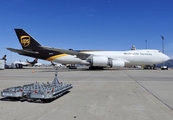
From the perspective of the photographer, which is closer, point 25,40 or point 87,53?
point 87,53

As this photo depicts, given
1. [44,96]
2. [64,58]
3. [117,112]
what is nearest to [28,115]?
[44,96]

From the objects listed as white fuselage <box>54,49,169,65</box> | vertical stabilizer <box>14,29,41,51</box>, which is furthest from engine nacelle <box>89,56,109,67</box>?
vertical stabilizer <box>14,29,41,51</box>

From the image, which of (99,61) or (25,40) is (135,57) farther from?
(25,40)

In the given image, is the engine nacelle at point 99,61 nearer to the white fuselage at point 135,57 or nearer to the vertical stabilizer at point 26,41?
the white fuselage at point 135,57

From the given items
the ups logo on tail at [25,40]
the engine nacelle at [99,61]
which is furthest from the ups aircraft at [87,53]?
the engine nacelle at [99,61]

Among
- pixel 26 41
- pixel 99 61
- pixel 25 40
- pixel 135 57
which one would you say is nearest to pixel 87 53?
pixel 99 61

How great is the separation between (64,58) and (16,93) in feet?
91.0

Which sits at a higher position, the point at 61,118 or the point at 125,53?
the point at 125,53

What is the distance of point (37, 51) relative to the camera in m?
33.8

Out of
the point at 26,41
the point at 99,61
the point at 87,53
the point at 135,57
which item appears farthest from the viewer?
the point at 26,41

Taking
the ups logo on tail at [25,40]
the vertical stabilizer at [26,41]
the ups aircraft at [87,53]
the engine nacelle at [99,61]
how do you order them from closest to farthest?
the engine nacelle at [99,61] → the ups aircraft at [87,53] → the vertical stabilizer at [26,41] → the ups logo on tail at [25,40]

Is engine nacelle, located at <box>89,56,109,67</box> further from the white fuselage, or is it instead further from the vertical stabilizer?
the vertical stabilizer

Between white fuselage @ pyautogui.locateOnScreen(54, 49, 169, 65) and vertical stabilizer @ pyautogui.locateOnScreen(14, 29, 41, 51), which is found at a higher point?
vertical stabilizer @ pyautogui.locateOnScreen(14, 29, 41, 51)

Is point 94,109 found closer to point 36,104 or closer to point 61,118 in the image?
point 61,118
